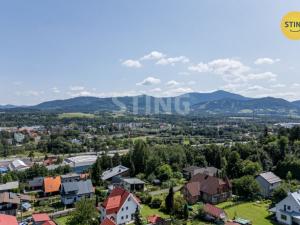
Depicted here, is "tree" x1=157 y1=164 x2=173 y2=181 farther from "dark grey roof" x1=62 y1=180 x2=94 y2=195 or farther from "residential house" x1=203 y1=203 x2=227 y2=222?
"residential house" x1=203 y1=203 x2=227 y2=222

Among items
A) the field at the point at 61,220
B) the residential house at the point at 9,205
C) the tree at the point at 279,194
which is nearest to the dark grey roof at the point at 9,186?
the residential house at the point at 9,205

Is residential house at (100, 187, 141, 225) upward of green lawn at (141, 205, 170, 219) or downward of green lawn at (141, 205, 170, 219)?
upward

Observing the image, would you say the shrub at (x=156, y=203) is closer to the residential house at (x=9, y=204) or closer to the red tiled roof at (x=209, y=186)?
the red tiled roof at (x=209, y=186)

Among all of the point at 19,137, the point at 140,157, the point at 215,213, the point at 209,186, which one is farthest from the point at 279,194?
the point at 19,137

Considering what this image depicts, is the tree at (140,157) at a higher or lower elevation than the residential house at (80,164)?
higher

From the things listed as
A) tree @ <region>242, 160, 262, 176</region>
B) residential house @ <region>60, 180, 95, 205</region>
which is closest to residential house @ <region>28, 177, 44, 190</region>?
residential house @ <region>60, 180, 95, 205</region>

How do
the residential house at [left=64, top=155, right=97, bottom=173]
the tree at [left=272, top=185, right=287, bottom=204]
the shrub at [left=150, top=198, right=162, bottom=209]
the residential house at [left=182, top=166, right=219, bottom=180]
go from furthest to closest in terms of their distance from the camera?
the residential house at [left=64, top=155, right=97, bottom=173] → the residential house at [left=182, top=166, right=219, bottom=180] → the tree at [left=272, top=185, right=287, bottom=204] → the shrub at [left=150, top=198, right=162, bottom=209]
